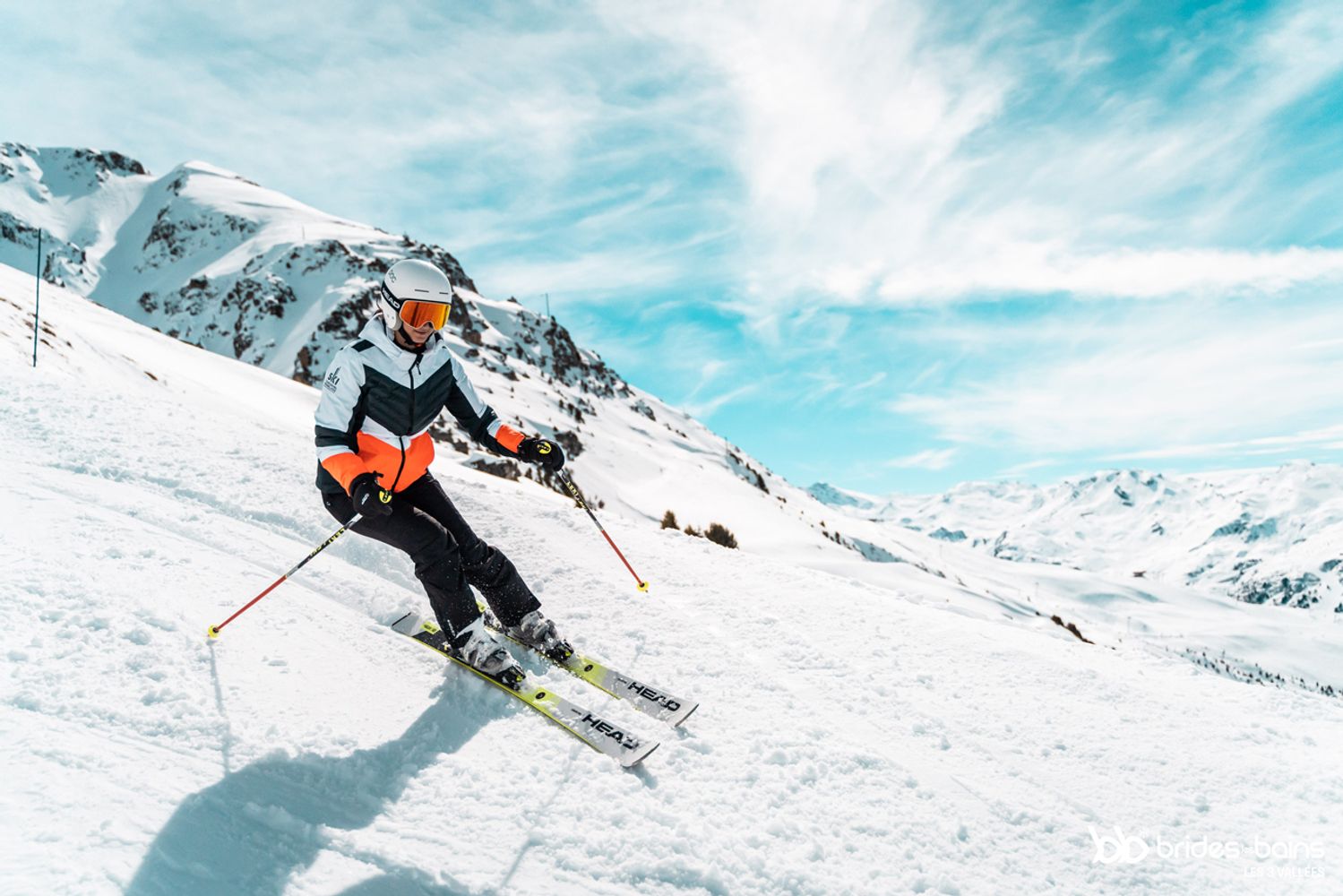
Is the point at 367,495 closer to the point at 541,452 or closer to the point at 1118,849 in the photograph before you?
the point at 541,452

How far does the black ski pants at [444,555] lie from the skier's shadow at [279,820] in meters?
1.07

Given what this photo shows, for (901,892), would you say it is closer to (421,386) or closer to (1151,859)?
(1151,859)

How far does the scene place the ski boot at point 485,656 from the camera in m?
5.08

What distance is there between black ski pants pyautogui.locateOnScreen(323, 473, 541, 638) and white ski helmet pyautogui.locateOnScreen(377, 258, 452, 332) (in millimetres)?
1308

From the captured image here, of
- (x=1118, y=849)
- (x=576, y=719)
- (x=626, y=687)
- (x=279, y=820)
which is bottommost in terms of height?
(x=279, y=820)

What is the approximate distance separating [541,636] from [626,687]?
0.86 meters

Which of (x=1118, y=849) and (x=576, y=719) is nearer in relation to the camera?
(x=1118, y=849)

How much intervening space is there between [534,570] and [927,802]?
4.19 m

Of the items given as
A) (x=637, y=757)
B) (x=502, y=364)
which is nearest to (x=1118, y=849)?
(x=637, y=757)

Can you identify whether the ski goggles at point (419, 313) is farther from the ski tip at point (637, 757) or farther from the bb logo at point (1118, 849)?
the bb logo at point (1118, 849)

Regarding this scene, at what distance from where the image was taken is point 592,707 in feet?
16.3

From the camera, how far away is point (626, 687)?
5215 mm

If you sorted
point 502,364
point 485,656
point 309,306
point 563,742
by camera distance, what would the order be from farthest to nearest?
point 309,306, point 502,364, point 485,656, point 563,742

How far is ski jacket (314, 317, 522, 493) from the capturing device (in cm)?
500
